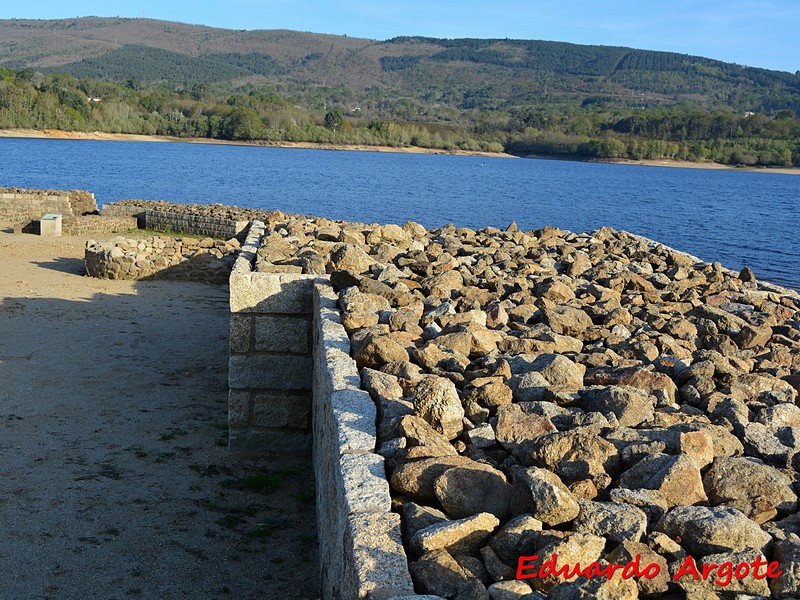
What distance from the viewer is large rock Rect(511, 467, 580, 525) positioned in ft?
8.89

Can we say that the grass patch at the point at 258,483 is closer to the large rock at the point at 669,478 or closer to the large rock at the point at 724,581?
the large rock at the point at 669,478

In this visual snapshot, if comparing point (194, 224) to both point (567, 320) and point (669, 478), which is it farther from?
point (669, 478)

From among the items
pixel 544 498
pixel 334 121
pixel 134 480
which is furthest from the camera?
pixel 334 121

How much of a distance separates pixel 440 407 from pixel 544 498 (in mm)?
919

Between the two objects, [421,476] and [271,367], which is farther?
[271,367]

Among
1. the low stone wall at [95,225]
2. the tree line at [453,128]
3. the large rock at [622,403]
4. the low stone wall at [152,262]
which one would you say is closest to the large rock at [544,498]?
the large rock at [622,403]

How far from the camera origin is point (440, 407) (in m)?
Answer: 3.58

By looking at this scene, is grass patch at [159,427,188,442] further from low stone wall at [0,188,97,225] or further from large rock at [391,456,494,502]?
low stone wall at [0,188,97,225]

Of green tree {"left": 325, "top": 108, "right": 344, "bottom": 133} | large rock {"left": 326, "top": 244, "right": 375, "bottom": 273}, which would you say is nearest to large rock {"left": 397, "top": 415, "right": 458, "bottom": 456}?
large rock {"left": 326, "top": 244, "right": 375, "bottom": 273}

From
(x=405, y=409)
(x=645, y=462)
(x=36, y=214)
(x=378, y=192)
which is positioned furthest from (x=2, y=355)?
(x=378, y=192)

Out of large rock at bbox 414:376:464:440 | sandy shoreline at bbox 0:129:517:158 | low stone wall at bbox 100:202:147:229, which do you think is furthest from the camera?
sandy shoreline at bbox 0:129:517:158

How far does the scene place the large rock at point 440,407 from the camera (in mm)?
3549

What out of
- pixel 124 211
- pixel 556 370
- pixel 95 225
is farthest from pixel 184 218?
pixel 556 370

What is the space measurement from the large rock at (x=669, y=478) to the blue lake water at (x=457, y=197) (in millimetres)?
23614
